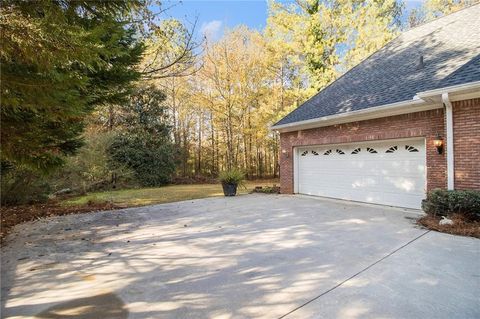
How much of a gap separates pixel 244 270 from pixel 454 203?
4.76 metres

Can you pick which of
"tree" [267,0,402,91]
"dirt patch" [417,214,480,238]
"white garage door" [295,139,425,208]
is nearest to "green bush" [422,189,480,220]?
"dirt patch" [417,214,480,238]

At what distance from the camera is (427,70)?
8156 millimetres

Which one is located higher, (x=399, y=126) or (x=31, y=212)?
(x=399, y=126)

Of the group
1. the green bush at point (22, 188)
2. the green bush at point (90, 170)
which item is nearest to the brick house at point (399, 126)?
the green bush at point (22, 188)

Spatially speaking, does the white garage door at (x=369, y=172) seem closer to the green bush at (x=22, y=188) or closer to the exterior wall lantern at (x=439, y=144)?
the exterior wall lantern at (x=439, y=144)

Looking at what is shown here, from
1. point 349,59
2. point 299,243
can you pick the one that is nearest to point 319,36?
point 349,59

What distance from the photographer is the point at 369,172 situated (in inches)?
342

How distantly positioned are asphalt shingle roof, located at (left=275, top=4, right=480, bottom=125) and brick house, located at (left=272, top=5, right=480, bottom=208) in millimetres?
34

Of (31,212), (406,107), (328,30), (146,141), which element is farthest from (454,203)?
(146,141)

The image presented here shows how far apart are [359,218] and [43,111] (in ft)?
20.8

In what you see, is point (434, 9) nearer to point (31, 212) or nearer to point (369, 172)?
point (369, 172)

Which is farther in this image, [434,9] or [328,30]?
[434,9]

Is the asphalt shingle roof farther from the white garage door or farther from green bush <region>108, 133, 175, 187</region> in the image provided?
green bush <region>108, 133, 175, 187</region>

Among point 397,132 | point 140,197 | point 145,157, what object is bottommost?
point 140,197
